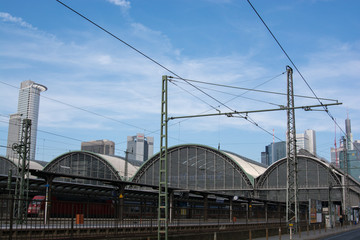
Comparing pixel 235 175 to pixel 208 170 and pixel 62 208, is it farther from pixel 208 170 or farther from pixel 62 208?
pixel 62 208

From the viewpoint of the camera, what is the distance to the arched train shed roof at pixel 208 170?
87625mm

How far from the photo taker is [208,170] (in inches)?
3516

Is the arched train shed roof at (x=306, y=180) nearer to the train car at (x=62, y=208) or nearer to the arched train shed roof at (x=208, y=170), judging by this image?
the arched train shed roof at (x=208, y=170)

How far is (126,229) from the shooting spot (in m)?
23.1

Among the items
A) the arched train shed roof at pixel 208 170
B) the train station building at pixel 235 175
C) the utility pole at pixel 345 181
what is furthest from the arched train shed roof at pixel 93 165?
the utility pole at pixel 345 181

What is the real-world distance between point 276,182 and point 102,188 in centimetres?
5014

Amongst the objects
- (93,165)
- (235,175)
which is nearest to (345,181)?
(235,175)

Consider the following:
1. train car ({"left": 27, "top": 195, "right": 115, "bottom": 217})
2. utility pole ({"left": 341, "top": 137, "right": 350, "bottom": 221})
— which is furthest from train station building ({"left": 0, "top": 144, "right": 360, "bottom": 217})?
train car ({"left": 27, "top": 195, "right": 115, "bottom": 217})

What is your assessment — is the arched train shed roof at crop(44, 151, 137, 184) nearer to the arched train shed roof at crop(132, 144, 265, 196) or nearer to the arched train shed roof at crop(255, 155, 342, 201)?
the arched train shed roof at crop(132, 144, 265, 196)

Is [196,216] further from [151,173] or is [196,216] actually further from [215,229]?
[151,173]

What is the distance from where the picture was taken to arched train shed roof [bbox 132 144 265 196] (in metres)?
87.6

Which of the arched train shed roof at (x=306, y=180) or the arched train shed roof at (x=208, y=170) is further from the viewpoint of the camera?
the arched train shed roof at (x=208, y=170)

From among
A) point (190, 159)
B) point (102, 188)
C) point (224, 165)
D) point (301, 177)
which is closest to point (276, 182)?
point (301, 177)

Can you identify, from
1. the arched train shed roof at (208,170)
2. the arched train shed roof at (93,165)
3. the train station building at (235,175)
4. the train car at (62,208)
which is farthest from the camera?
the arched train shed roof at (93,165)
